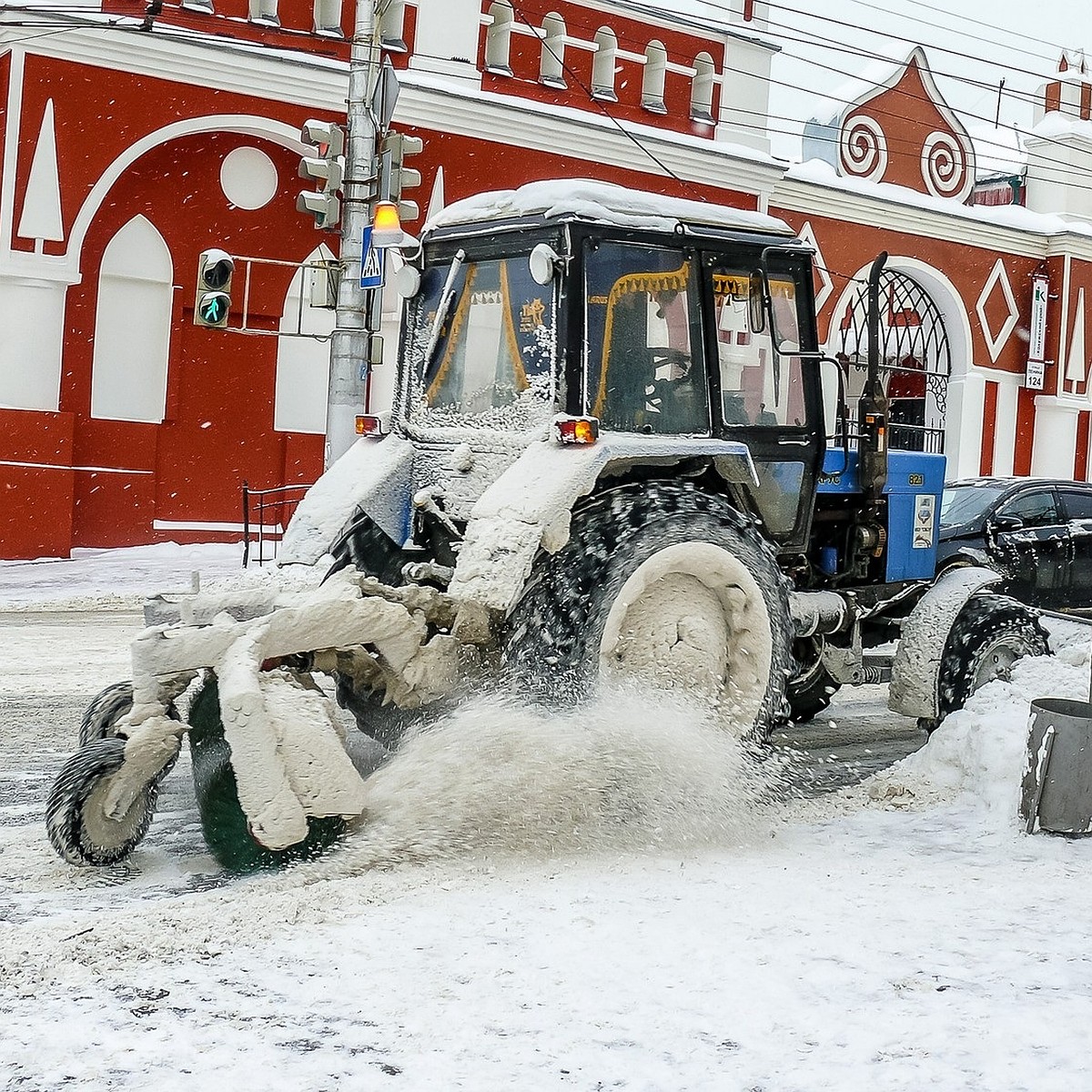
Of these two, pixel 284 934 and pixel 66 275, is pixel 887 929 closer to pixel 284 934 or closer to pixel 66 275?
pixel 284 934

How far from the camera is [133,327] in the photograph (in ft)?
51.0

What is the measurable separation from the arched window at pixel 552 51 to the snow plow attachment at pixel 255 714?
1437 centimetres

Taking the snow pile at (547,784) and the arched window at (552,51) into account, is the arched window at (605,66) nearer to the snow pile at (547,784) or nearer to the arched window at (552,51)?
the arched window at (552,51)

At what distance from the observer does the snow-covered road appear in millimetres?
3035

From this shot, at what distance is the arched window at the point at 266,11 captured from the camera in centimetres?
1555

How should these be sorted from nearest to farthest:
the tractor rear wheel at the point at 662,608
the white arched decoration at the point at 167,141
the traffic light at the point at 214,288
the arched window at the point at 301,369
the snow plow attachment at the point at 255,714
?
the snow plow attachment at the point at 255,714, the tractor rear wheel at the point at 662,608, the traffic light at the point at 214,288, the white arched decoration at the point at 167,141, the arched window at the point at 301,369

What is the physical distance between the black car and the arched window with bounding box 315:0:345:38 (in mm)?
9394

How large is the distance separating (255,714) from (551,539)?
4.02 feet

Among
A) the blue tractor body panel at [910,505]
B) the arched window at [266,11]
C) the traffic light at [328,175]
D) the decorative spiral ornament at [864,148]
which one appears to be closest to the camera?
the blue tractor body panel at [910,505]

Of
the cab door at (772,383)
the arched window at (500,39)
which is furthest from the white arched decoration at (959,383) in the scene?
the cab door at (772,383)

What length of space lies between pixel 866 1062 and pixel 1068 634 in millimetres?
6876

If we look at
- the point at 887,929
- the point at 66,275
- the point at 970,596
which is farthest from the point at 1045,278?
the point at 887,929

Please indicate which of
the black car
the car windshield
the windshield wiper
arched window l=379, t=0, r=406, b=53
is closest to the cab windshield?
the windshield wiper

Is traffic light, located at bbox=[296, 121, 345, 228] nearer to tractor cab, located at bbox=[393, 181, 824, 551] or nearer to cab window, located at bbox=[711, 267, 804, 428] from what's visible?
tractor cab, located at bbox=[393, 181, 824, 551]
